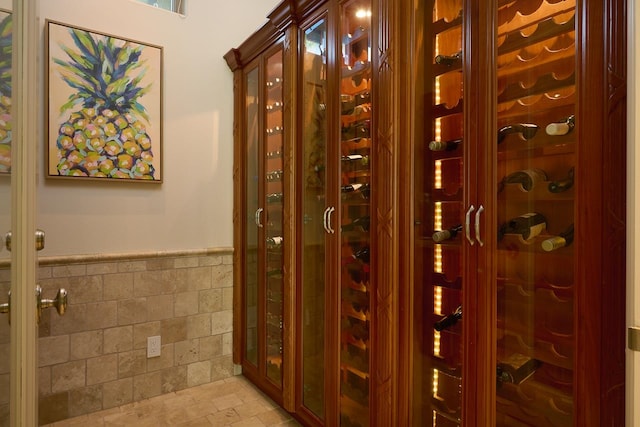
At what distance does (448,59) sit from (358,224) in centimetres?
77

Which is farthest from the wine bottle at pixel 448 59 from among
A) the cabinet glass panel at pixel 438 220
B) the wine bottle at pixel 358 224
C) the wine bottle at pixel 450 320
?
the wine bottle at pixel 450 320

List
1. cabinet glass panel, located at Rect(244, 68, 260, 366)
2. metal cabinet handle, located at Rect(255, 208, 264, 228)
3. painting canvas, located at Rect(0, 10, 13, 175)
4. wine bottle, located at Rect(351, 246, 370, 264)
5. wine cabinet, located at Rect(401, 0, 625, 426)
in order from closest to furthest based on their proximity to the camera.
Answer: painting canvas, located at Rect(0, 10, 13, 175) → wine cabinet, located at Rect(401, 0, 625, 426) → wine bottle, located at Rect(351, 246, 370, 264) → metal cabinet handle, located at Rect(255, 208, 264, 228) → cabinet glass panel, located at Rect(244, 68, 260, 366)

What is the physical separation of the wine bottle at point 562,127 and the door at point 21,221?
4.49 ft

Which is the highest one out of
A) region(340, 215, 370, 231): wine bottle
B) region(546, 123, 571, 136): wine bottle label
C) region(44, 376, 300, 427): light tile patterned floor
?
region(546, 123, 571, 136): wine bottle label

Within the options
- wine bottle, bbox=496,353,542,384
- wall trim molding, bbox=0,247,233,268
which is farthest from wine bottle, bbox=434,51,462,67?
wall trim molding, bbox=0,247,233,268

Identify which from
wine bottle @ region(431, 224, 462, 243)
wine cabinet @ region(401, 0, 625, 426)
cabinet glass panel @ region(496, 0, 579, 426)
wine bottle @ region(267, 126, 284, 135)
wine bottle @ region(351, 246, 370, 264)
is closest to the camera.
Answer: wine cabinet @ region(401, 0, 625, 426)

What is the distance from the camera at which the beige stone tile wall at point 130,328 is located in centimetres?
226

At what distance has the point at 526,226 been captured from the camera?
1.16 meters

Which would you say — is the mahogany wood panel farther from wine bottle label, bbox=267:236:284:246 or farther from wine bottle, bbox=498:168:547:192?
wine bottle label, bbox=267:236:284:246

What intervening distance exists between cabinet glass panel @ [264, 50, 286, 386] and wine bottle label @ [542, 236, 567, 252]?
153cm

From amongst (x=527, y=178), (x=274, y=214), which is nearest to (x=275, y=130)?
(x=274, y=214)

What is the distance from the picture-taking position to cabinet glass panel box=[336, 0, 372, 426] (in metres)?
1.68

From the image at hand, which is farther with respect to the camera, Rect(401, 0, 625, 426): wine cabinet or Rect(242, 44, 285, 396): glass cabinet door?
Rect(242, 44, 285, 396): glass cabinet door

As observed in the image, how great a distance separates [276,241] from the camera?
2.39 m
